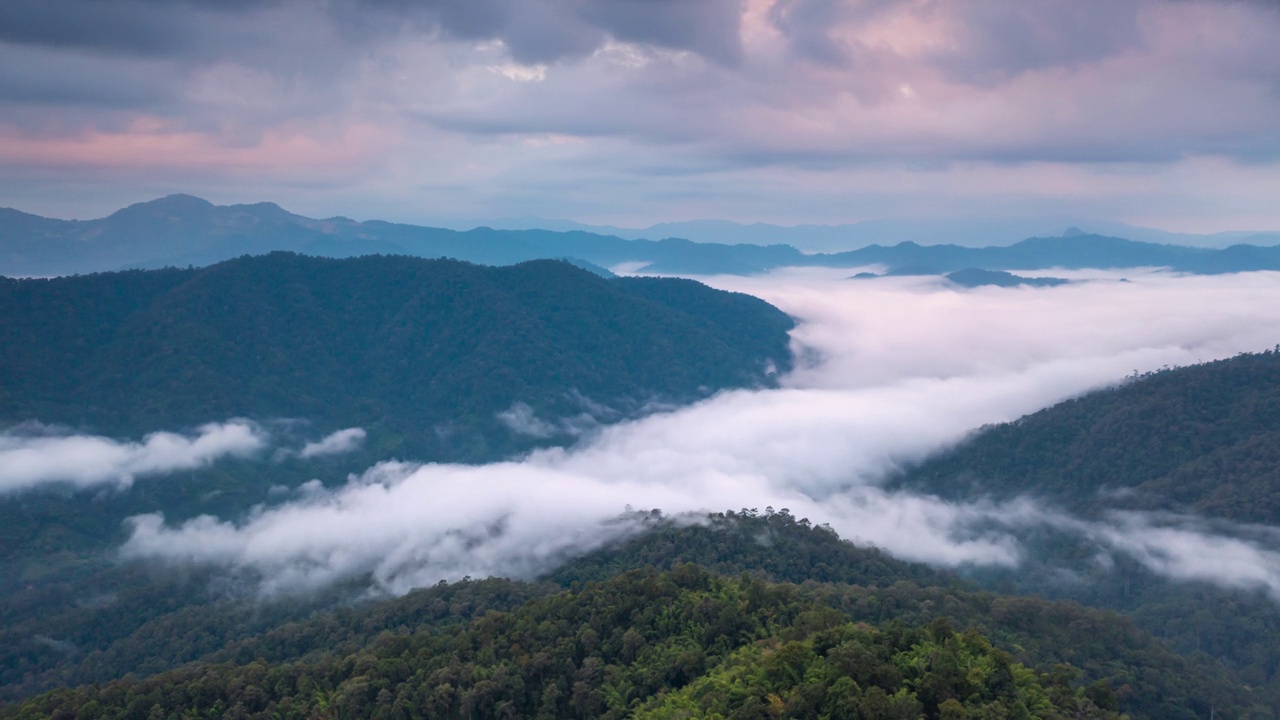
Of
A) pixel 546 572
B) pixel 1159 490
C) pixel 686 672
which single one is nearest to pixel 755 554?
pixel 546 572

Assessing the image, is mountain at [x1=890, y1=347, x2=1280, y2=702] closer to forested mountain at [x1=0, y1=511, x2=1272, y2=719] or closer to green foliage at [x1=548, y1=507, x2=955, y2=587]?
forested mountain at [x1=0, y1=511, x2=1272, y2=719]

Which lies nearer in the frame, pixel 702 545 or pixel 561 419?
pixel 702 545

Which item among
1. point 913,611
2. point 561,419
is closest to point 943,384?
point 561,419

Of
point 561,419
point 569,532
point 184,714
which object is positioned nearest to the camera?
point 184,714

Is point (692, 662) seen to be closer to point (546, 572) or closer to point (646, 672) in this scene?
point (646, 672)

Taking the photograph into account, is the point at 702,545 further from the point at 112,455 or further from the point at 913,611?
the point at 112,455

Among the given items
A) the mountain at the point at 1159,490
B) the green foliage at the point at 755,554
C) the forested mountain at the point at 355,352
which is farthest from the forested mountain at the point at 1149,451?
the forested mountain at the point at 355,352
